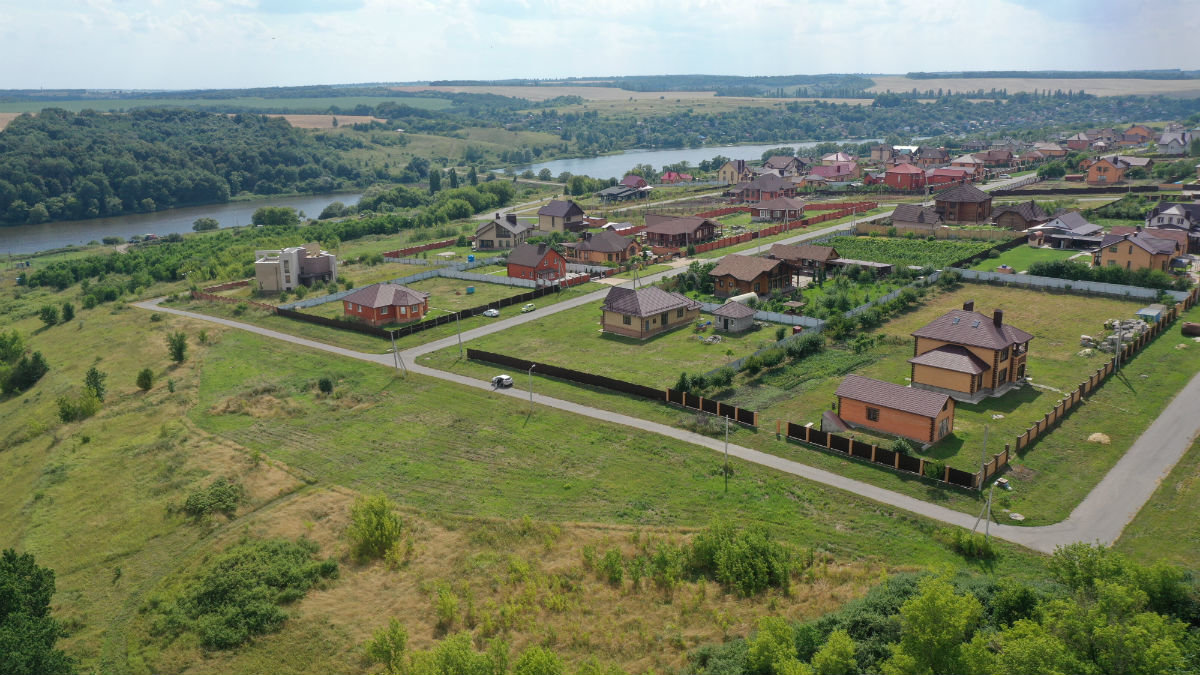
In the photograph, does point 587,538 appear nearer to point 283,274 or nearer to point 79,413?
point 79,413

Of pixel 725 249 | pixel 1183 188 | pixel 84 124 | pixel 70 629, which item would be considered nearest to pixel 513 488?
pixel 70 629

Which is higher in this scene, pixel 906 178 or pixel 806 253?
pixel 906 178

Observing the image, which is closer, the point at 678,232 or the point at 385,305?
the point at 385,305

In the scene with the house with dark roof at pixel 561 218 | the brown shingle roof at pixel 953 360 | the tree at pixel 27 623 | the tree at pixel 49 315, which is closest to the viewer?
the tree at pixel 27 623

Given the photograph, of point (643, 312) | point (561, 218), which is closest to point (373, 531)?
point (643, 312)

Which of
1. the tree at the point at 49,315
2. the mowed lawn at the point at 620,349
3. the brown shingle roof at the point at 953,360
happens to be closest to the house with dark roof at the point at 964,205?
the mowed lawn at the point at 620,349

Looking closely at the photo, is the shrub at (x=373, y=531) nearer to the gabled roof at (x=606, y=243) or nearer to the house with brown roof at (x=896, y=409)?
the house with brown roof at (x=896, y=409)

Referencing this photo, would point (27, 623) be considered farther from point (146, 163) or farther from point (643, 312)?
point (146, 163)
